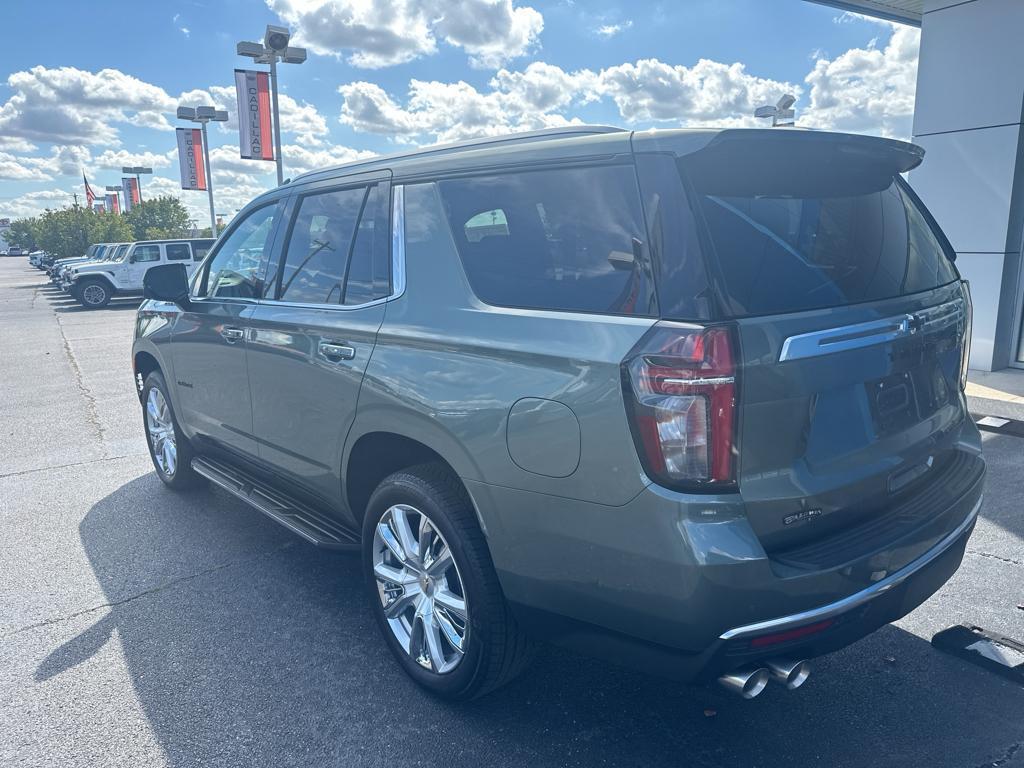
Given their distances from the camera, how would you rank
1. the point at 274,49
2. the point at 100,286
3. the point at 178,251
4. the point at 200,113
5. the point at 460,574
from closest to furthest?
1. the point at 460,574
2. the point at 274,49
3. the point at 178,251
4. the point at 100,286
5. the point at 200,113

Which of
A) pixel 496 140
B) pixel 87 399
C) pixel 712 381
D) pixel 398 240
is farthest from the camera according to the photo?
pixel 87 399

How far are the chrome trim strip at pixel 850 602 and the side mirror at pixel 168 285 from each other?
3686 millimetres

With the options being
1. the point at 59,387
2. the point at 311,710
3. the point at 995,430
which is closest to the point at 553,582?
Result: the point at 311,710

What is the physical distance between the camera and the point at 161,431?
5.25 m

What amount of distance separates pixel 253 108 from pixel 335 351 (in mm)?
16798

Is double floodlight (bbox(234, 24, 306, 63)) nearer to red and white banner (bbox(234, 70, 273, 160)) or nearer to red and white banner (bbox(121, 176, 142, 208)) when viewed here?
red and white banner (bbox(234, 70, 273, 160))

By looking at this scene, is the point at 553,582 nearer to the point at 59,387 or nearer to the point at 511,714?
the point at 511,714

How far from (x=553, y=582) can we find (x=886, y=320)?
128cm

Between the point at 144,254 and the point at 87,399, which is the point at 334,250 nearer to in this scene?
the point at 87,399

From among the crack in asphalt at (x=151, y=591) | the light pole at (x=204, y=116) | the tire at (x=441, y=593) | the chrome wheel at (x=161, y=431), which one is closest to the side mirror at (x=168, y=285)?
the chrome wheel at (x=161, y=431)

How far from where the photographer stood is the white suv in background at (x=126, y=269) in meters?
22.5

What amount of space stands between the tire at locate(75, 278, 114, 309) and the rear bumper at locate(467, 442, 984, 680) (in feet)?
78.2

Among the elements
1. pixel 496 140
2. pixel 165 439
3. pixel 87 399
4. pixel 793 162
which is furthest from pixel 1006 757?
pixel 87 399

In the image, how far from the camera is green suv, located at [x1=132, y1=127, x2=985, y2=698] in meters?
1.98
